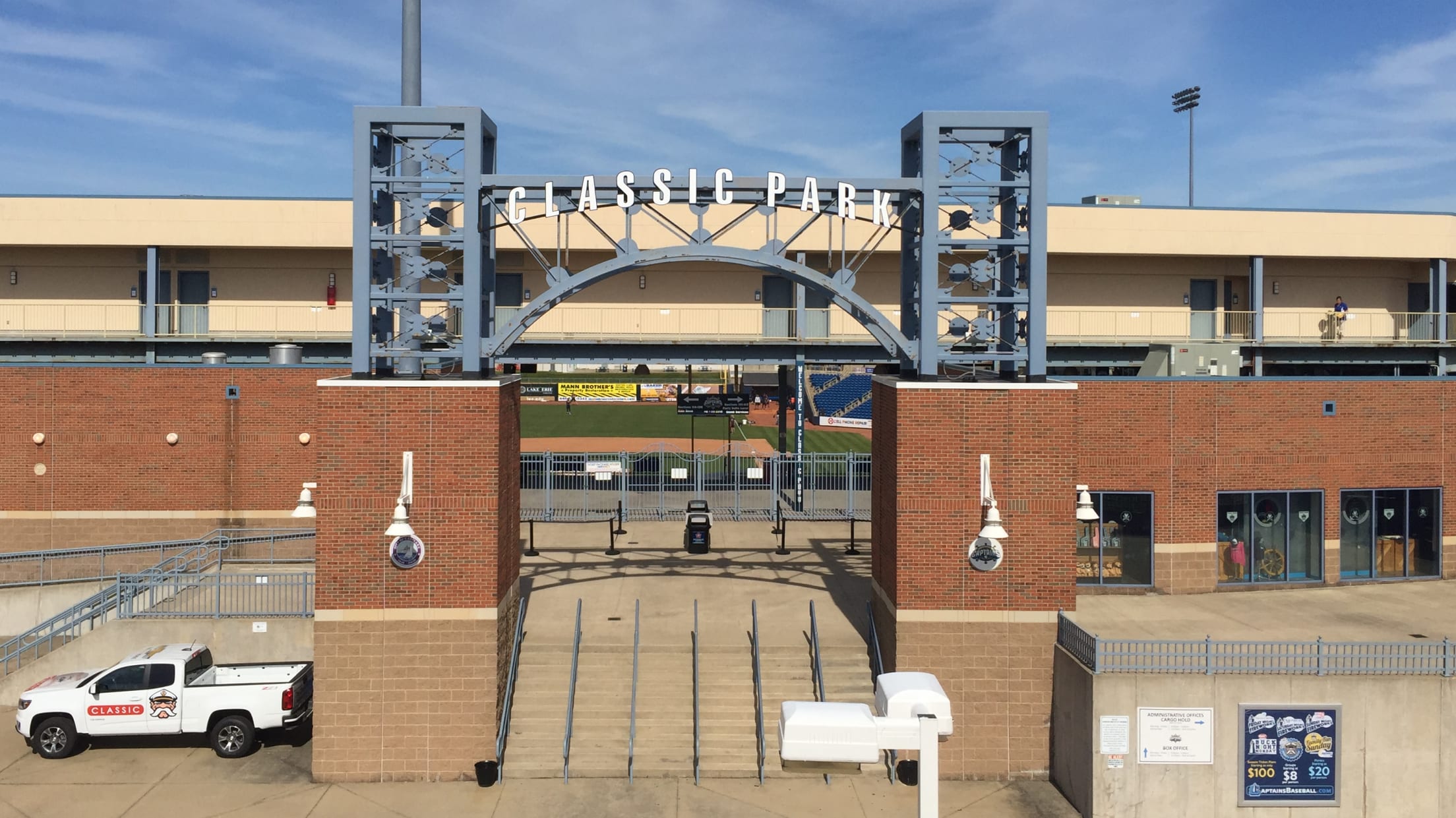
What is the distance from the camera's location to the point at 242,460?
2609cm

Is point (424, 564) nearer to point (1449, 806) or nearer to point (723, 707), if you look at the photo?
point (723, 707)

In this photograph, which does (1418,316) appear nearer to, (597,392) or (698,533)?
(698,533)

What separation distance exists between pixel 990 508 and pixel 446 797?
9048 millimetres

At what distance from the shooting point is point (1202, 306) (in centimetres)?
3516

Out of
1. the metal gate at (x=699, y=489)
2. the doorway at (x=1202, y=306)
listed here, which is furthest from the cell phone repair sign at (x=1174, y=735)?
the doorway at (x=1202, y=306)

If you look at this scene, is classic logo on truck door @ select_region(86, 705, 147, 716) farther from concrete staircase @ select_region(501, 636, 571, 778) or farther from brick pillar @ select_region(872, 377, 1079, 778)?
brick pillar @ select_region(872, 377, 1079, 778)

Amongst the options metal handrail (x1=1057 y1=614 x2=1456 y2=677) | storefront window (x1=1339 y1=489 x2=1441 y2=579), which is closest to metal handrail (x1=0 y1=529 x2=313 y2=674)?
metal handrail (x1=1057 y1=614 x2=1456 y2=677)

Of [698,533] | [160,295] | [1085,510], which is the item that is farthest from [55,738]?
[160,295]

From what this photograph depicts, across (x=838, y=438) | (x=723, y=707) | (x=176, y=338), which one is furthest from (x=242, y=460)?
(x=838, y=438)

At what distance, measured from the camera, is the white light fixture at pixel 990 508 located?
574 inches

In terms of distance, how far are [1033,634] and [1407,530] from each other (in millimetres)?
12060

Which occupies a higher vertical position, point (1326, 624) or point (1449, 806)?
point (1326, 624)

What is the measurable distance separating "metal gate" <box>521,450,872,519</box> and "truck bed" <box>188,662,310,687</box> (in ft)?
25.9

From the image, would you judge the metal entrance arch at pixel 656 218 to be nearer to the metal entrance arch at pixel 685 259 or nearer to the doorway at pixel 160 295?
the metal entrance arch at pixel 685 259
